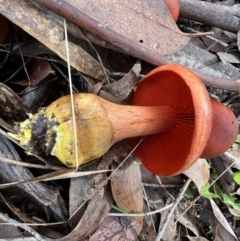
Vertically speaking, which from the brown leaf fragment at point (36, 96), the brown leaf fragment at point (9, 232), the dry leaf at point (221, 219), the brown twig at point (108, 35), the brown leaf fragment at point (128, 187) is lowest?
the dry leaf at point (221, 219)

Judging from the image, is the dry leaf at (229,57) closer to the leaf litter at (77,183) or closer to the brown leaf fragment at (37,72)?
the leaf litter at (77,183)

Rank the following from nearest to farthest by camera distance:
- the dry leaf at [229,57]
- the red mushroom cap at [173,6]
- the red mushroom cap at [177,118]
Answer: the red mushroom cap at [177,118] < the red mushroom cap at [173,6] < the dry leaf at [229,57]

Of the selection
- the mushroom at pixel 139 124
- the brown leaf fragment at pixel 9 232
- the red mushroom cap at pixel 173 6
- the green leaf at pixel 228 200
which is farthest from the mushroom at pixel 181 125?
the brown leaf fragment at pixel 9 232

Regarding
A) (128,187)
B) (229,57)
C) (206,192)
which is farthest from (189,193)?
(229,57)

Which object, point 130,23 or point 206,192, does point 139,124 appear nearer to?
point 130,23

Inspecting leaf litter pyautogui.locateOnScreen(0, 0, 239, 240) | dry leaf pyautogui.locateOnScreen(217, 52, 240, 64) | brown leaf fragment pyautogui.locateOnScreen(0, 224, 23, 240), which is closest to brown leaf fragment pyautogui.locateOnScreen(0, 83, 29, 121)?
leaf litter pyautogui.locateOnScreen(0, 0, 239, 240)

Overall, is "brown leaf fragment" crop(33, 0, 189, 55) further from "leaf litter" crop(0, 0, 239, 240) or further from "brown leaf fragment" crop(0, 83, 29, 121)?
"brown leaf fragment" crop(0, 83, 29, 121)

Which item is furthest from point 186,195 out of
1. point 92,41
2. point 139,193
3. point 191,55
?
point 92,41
